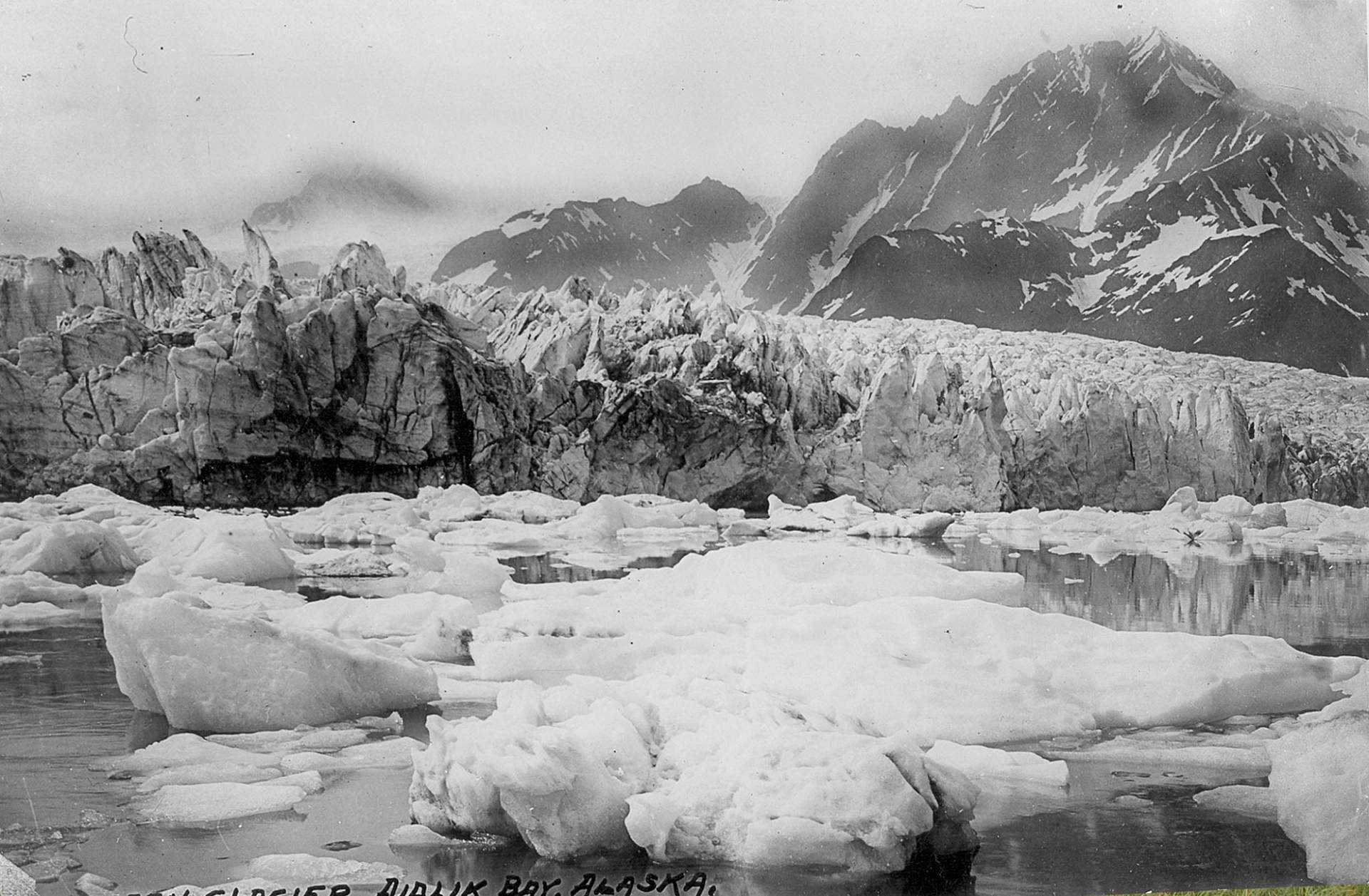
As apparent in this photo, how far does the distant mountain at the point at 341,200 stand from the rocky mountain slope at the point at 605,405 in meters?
0.11

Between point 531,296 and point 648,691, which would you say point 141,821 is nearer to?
point 648,691

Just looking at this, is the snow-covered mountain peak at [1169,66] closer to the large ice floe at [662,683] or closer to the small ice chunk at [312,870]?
the large ice floe at [662,683]

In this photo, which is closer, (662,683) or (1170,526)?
(662,683)

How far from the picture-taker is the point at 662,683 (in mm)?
2992

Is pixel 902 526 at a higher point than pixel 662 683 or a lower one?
higher

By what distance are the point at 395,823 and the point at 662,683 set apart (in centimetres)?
77

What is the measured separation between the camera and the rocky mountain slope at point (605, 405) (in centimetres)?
348

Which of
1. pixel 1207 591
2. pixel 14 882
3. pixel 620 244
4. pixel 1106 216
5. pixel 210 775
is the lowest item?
pixel 14 882

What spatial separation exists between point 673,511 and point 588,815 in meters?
2.10

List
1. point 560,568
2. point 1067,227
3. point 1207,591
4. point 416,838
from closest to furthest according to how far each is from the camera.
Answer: point 416,838
point 560,568
point 1207,591
point 1067,227

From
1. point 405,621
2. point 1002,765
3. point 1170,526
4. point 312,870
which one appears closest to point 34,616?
point 405,621

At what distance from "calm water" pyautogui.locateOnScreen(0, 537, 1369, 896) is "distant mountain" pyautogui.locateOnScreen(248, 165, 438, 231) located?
53.1 inches

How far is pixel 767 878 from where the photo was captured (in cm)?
266

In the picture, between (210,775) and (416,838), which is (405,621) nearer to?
(210,775)
